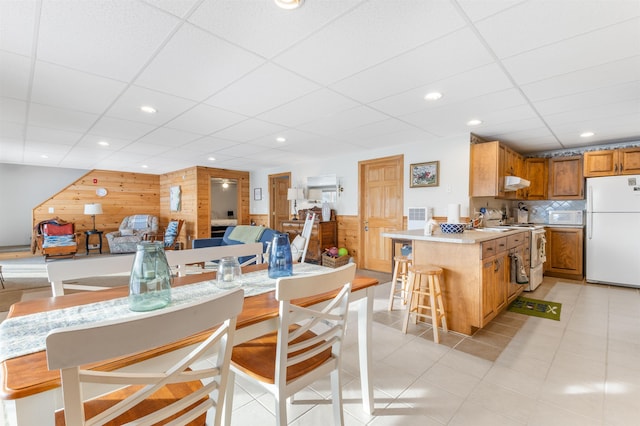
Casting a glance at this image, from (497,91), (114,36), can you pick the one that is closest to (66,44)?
(114,36)

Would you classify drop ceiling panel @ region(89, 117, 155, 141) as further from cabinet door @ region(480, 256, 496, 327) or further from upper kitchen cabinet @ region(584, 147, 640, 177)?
upper kitchen cabinet @ region(584, 147, 640, 177)

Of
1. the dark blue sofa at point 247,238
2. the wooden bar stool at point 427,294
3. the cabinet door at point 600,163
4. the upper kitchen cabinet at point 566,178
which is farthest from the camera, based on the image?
the upper kitchen cabinet at point 566,178

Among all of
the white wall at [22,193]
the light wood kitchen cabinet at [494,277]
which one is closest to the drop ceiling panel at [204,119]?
the light wood kitchen cabinet at [494,277]

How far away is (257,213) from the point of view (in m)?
7.72

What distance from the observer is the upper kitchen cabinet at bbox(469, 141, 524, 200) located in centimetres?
396

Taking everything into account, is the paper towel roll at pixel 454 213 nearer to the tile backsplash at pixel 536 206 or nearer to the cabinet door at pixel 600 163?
the tile backsplash at pixel 536 206

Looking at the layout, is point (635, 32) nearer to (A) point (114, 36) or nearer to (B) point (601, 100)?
(B) point (601, 100)

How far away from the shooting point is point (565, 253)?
477cm

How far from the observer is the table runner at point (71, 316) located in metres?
0.88

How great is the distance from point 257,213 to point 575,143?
663cm

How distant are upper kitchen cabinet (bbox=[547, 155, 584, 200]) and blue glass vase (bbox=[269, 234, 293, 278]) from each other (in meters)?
5.37

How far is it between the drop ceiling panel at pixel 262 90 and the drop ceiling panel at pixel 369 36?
0.55 ft

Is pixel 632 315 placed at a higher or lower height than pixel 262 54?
lower

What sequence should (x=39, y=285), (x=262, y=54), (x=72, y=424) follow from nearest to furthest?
1. (x=72, y=424)
2. (x=262, y=54)
3. (x=39, y=285)
